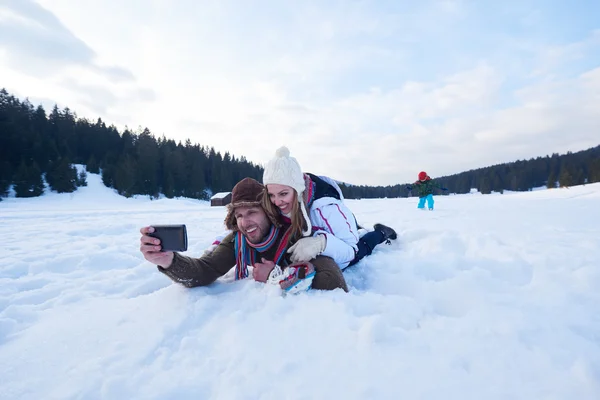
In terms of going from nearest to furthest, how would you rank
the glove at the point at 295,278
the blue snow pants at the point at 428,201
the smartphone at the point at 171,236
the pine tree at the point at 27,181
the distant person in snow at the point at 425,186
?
the smartphone at the point at 171,236 → the glove at the point at 295,278 → the blue snow pants at the point at 428,201 → the distant person in snow at the point at 425,186 → the pine tree at the point at 27,181

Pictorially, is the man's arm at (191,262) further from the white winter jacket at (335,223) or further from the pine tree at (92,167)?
the pine tree at (92,167)

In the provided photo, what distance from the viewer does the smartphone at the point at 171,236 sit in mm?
1913

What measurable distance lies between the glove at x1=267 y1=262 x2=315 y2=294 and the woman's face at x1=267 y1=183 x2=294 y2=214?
57cm

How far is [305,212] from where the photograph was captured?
2557 millimetres

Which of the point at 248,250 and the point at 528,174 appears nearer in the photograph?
the point at 248,250

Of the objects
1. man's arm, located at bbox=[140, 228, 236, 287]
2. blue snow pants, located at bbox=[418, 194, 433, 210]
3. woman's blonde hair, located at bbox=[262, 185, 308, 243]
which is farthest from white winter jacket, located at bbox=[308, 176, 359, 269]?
blue snow pants, located at bbox=[418, 194, 433, 210]

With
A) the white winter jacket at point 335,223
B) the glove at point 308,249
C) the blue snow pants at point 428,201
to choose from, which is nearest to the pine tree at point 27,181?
the blue snow pants at point 428,201

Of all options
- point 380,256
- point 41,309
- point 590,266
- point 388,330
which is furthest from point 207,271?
A: point 590,266

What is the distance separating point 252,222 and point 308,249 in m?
0.57

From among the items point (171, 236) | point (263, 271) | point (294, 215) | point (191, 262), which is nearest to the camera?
point (171, 236)

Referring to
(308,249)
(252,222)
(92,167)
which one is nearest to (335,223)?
(308,249)

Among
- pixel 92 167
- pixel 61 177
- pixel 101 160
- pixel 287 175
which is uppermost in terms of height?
pixel 101 160

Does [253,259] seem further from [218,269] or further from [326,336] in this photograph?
[326,336]

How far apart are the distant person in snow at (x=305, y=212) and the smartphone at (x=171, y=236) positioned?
0.81 meters
